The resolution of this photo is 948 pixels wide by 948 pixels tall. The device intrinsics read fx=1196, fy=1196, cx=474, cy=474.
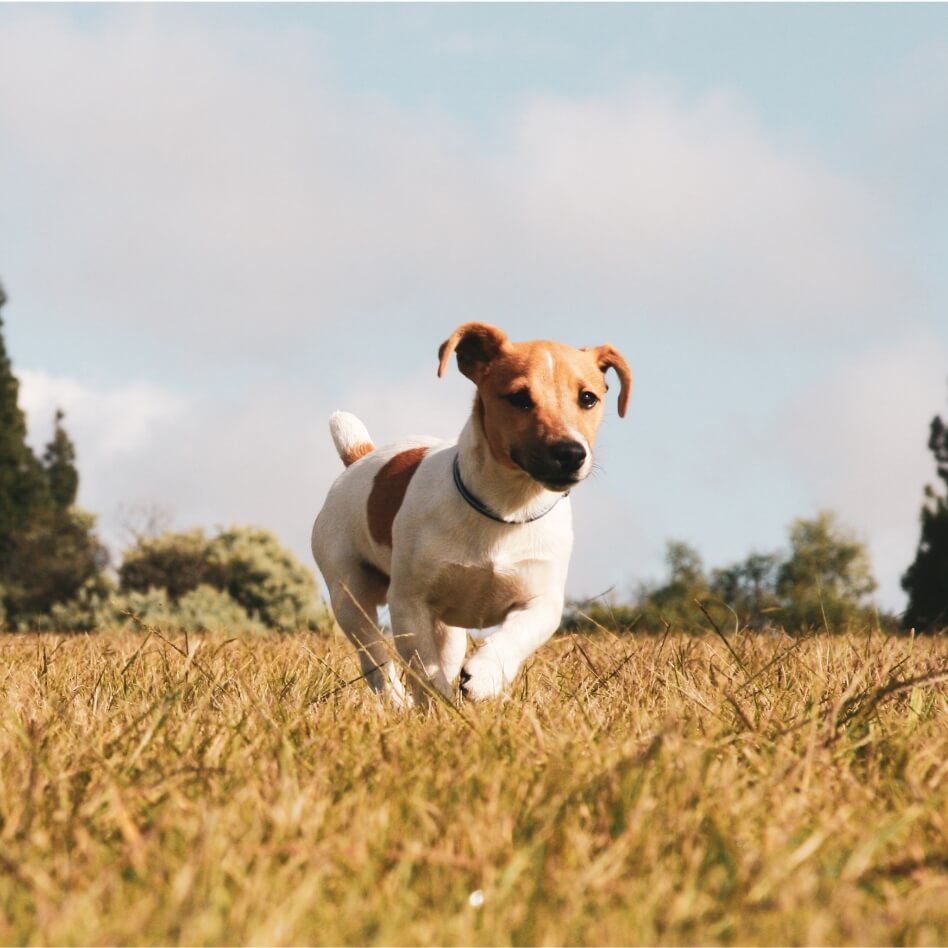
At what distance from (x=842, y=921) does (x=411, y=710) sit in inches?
98.6

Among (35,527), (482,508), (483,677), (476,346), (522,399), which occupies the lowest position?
(483,677)

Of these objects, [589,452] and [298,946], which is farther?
[589,452]

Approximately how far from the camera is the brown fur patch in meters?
Result: 8.20

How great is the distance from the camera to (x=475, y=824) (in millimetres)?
2750

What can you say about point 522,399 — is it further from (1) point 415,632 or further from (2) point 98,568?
(2) point 98,568

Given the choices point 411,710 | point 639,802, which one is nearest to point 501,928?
point 639,802

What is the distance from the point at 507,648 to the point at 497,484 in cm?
81

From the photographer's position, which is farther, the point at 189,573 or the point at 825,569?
the point at 825,569

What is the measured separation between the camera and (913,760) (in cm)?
346

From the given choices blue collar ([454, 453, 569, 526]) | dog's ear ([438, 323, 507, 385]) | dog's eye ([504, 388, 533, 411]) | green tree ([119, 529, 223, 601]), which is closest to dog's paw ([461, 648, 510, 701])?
blue collar ([454, 453, 569, 526])

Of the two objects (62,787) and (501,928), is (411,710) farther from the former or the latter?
(501,928)

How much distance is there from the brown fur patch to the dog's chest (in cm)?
235

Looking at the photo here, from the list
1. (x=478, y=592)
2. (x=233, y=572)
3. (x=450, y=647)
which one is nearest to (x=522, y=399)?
(x=478, y=592)

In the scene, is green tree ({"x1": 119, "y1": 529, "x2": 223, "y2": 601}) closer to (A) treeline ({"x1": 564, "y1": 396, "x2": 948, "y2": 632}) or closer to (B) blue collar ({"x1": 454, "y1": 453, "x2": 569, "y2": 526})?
(A) treeline ({"x1": 564, "y1": 396, "x2": 948, "y2": 632})
